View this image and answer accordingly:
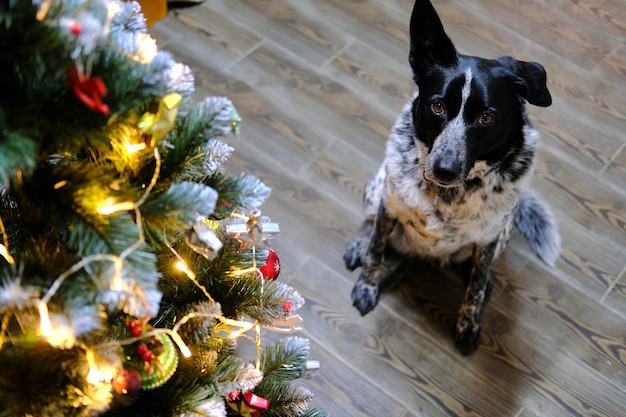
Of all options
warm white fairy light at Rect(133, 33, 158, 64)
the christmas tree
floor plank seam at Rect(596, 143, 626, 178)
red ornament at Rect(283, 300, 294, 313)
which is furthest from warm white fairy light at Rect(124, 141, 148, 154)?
floor plank seam at Rect(596, 143, 626, 178)

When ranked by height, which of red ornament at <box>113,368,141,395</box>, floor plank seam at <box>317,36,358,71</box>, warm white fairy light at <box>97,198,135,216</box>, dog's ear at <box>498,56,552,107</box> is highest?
warm white fairy light at <box>97,198,135,216</box>

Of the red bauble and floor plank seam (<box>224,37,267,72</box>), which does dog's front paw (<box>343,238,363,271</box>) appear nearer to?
the red bauble

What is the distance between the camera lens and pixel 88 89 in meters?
0.78

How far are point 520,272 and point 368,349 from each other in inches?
23.8

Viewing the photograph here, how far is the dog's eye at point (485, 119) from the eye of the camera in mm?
1564

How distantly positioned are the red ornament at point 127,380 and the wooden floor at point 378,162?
0.92 metres

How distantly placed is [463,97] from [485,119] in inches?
3.0

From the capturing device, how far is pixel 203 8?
272 cm

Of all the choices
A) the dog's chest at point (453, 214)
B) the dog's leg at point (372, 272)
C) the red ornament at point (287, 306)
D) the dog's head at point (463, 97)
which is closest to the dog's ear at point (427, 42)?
the dog's head at point (463, 97)

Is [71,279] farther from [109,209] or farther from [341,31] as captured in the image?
[341,31]

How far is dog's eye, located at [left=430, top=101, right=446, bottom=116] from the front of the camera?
160cm

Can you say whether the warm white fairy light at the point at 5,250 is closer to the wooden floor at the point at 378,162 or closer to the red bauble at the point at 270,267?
the red bauble at the point at 270,267

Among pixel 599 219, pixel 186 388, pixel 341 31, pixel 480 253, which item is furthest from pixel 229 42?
pixel 186 388

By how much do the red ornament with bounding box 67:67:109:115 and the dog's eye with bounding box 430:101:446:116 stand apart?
1.00m
